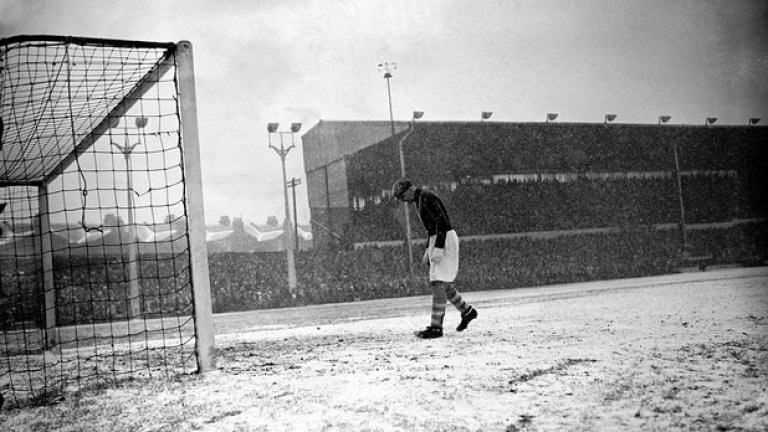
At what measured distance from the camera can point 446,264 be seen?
19.0 ft

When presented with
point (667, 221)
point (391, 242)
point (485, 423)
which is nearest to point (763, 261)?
point (667, 221)

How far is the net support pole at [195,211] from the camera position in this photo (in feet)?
14.8

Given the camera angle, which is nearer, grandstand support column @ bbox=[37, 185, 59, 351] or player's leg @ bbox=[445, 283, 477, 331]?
player's leg @ bbox=[445, 283, 477, 331]

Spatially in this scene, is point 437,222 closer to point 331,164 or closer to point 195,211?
point 195,211

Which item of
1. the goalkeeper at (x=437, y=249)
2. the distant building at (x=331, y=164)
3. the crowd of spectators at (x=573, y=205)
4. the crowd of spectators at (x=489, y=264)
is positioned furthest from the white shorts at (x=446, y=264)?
the distant building at (x=331, y=164)

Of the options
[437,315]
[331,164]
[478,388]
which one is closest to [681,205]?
[331,164]

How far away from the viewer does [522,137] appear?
33.2 meters

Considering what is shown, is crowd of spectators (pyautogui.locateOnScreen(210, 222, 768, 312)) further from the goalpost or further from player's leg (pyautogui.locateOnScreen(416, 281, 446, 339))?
player's leg (pyautogui.locateOnScreen(416, 281, 446, 339))

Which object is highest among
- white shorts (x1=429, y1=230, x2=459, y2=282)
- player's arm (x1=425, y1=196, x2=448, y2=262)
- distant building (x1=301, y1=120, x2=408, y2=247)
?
distant building (x1=301, y1=120, x2=408, y2=247)

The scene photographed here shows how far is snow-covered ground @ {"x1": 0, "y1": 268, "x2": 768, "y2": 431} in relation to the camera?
240cm

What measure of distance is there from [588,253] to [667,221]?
7.15 metres

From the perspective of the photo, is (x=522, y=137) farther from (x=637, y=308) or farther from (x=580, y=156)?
(x=637, y=308)

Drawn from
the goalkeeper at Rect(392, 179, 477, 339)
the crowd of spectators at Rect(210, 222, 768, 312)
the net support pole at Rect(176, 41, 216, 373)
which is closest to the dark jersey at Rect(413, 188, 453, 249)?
the goalkeeper at Rect(392, 179, 477, 339)

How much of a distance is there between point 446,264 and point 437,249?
23 centimetres
